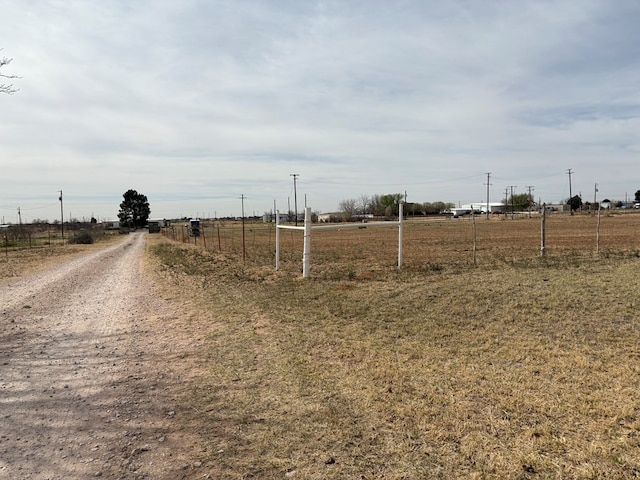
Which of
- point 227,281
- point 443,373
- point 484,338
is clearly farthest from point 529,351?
point 227,281

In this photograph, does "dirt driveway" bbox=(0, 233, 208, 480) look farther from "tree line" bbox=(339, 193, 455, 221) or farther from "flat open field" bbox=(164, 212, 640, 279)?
"tree line" bbox=(339, 193, 455, 221)

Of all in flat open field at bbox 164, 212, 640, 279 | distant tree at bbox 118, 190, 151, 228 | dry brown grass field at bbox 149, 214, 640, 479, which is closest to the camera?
dry brown grass field at bbox 149, 214, 640, 479

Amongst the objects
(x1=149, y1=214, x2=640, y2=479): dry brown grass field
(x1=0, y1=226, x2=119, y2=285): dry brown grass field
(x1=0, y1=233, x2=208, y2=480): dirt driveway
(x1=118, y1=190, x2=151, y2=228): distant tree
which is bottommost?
(x1=0, y1=226, x2=119, y2=285): dry brown grass field

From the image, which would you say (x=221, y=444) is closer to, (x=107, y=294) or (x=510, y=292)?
(x=510, y=292)

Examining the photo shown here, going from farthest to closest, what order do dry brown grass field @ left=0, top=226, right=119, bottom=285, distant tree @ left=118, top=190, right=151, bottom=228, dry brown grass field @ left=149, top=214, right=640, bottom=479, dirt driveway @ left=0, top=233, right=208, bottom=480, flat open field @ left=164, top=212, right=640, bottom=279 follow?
1. distant tree @ left=118, top=190, right=151, bottom=228
2. dry brown grass field @ left=0, top=226, right=119, bottom=285
3. flat open field @ left=164, top=212, right=640, bottom=279
4. dirt driveway @ left=0, top=233, right=208, bottom=480
5. dry brown grass field @ left=149, top=214, right=640, bottom=479

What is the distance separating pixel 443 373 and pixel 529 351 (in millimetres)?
1185

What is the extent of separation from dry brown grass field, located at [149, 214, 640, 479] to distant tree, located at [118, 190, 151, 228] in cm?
10847

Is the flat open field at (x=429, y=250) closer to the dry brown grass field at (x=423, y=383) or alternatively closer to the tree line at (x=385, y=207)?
the dry brown grass field at (x=423, y=383)

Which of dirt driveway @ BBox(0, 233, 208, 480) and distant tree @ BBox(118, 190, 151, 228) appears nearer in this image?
dirt driveway @ BBox(0, 233, 208, 480)

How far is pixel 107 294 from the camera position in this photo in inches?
404

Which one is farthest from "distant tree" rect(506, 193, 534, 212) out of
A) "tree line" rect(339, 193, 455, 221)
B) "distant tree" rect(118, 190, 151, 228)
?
"distant tree" rect(118, 190, 151, 228)

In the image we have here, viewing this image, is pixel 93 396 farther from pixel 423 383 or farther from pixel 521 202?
pixel 521 202

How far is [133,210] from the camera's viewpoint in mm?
107938

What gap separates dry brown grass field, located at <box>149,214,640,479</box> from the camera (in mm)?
2814
